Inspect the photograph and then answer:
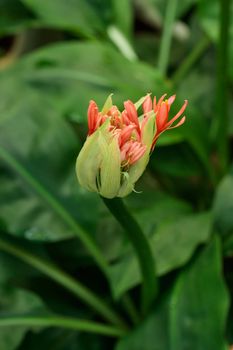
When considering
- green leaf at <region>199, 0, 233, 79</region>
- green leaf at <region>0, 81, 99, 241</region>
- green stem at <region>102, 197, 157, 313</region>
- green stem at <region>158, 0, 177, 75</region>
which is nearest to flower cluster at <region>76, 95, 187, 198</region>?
green stem at <region>102, 197, 157, 313</region>

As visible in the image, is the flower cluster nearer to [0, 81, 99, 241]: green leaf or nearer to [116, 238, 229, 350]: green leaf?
[116, 238, 229, 350]: green leaf

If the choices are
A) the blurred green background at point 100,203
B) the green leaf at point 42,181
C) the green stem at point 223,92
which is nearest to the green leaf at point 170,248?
the blurred green background at point 100,203

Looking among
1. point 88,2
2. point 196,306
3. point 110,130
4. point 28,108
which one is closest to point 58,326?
point 196,306

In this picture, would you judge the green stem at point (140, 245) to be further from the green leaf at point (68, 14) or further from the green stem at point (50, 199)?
the green leaf at point (68, 14)

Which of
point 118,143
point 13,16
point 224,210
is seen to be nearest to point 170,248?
point 224,210

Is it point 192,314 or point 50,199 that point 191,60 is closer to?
point 50,199

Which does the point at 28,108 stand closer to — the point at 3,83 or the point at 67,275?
the point at 3,83
